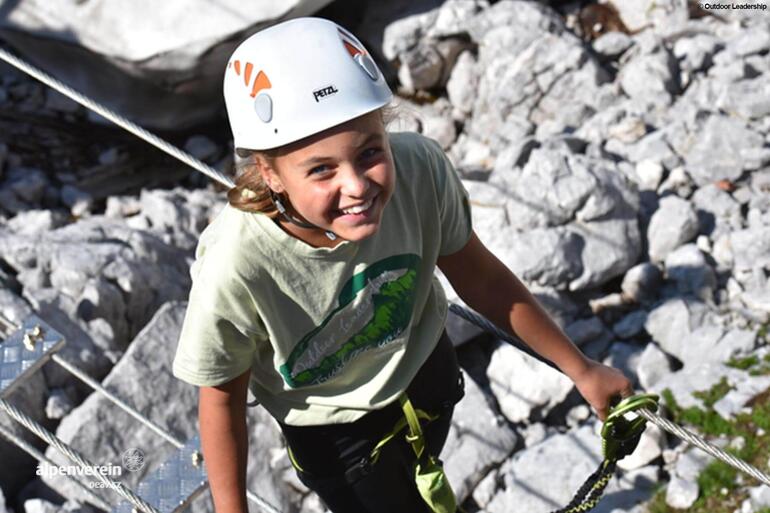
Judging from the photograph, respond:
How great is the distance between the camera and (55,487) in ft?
10.7

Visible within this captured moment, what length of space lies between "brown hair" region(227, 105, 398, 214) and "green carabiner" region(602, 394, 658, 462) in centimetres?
67

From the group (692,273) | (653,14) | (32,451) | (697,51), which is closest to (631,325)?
(692,273)

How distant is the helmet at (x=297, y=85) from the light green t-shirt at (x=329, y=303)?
154mm

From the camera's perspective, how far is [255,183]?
1605mm

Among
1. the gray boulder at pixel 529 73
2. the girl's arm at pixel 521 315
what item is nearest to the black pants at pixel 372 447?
the girl's arm at pixel 521 315

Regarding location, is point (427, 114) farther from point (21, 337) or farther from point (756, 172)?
point (21, 337)

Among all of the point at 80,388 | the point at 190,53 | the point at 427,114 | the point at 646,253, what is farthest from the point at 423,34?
the point at 80,388

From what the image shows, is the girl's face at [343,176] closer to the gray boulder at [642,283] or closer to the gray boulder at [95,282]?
the gray boulder at [95,282]

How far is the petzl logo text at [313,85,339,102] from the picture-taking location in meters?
1.49

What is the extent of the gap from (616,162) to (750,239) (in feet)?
2.45

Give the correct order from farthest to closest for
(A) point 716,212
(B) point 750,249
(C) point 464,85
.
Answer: (C) point 464,85
(A) point 716,212
(B) point 750,249

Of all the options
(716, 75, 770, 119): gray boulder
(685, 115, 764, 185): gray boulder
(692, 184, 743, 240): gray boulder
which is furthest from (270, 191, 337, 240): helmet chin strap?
(716, 75, 770, 119): gray boulder

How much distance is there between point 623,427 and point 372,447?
478 mm

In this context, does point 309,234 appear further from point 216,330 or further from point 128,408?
point 128,408
